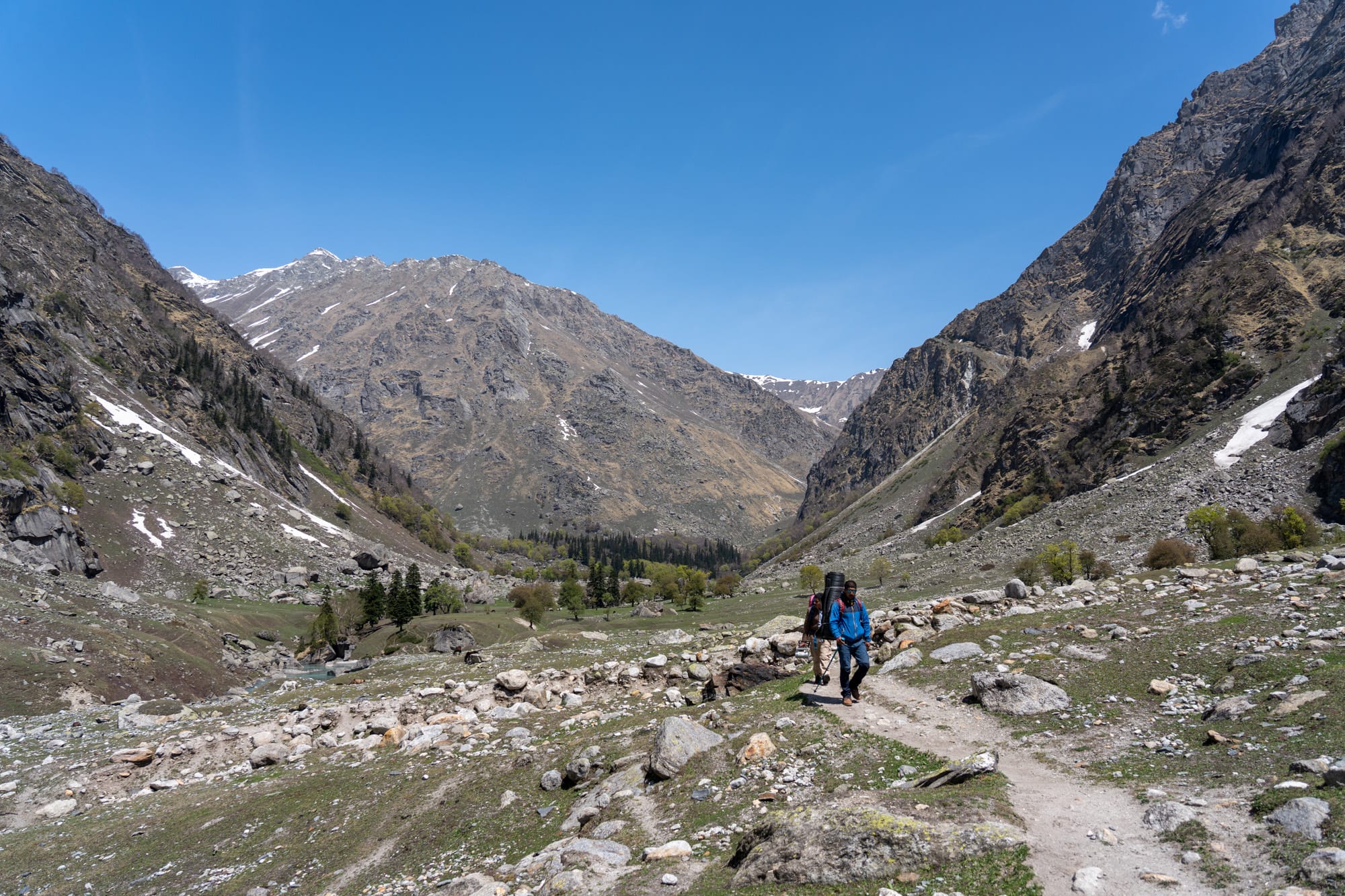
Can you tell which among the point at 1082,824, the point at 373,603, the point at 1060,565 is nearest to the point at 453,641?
the point at 373,603

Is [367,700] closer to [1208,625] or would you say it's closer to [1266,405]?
[1208,625]

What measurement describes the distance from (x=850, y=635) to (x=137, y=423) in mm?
126997

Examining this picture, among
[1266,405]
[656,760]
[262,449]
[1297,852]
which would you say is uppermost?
[262,449]

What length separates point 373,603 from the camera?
244ft

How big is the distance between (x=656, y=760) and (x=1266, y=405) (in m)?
100

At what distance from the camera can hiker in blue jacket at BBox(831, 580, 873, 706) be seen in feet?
53.6

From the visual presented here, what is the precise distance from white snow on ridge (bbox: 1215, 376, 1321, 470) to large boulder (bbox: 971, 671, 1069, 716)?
246 ft

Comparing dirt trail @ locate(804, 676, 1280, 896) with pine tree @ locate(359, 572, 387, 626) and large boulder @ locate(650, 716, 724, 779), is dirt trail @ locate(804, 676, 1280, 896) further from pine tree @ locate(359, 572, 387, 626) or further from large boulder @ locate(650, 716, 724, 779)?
pine tree @ locate(359, 572, 387, 626)

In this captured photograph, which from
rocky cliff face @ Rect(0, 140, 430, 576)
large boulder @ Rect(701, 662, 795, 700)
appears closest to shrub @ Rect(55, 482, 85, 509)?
rocky cliff face @ Rect(0, 140, 430, 576)

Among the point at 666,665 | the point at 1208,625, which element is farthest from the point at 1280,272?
the point at 666,665

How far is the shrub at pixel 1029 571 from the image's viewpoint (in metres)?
53.8

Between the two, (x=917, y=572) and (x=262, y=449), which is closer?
(x=917, y=572)

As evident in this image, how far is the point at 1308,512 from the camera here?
185 ft

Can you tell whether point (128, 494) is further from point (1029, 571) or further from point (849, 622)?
point (1029, 571)
